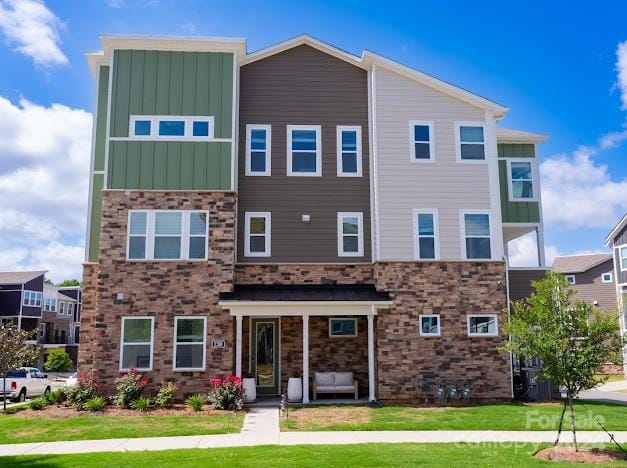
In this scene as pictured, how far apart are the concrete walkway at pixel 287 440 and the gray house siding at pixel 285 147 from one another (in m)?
7.04

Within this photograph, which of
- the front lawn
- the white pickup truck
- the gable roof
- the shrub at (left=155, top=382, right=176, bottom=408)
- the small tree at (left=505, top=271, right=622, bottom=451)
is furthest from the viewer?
the gable roof

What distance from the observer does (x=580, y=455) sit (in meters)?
9.73

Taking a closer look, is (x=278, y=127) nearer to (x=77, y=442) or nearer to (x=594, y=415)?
(x=77, y=442)

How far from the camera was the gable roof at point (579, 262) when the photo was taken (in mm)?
42350

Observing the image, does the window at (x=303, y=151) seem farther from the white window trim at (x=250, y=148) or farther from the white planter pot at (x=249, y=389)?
the white planter pot at (x=249, y=389)

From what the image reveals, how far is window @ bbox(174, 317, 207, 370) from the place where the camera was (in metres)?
16.3

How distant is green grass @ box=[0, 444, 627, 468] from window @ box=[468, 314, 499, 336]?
6879 millimetres

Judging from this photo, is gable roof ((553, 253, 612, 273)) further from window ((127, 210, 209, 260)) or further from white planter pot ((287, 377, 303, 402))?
window ((127, 210, 209, 260))

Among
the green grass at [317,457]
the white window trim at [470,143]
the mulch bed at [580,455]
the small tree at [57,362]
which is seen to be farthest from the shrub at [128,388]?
the small tree at [57,362]

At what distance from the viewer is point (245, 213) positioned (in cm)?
1789

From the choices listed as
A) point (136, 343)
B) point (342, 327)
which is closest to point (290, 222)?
point (342, 327)

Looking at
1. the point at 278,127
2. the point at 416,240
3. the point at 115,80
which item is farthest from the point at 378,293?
the point at 115,80

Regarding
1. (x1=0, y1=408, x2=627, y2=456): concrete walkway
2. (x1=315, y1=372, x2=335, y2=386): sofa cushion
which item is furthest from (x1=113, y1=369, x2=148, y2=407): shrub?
(x1=315, y1=372, x2=335, y2=386): sofa cushion

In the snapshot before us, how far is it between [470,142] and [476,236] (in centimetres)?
316
